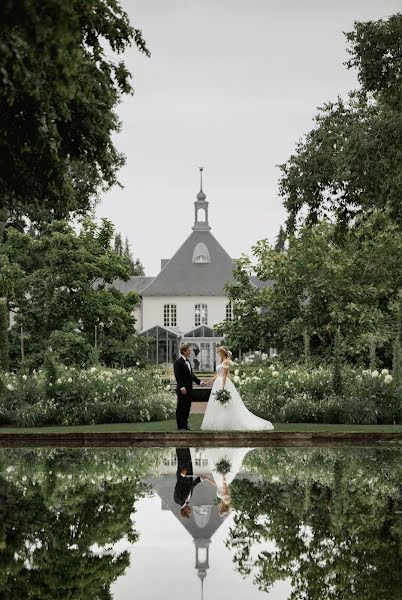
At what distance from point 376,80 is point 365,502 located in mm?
17542

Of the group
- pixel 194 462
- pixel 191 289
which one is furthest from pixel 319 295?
pixel 191 289

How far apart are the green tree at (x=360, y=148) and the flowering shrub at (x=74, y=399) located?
22.8 ft

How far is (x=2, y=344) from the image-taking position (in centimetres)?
3359

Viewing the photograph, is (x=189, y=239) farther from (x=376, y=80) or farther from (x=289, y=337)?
(x=376, y=80)

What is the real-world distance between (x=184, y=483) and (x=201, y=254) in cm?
7986

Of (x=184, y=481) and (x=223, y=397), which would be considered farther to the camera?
(x=223, y=397)

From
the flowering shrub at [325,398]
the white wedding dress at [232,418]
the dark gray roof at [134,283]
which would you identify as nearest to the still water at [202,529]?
the white wedding dress at [232,418]

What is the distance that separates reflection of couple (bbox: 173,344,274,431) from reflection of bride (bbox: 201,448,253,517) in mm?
1898

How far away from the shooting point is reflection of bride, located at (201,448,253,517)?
13.9 m

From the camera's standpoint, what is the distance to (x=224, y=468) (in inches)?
714

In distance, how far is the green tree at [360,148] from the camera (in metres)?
28.4

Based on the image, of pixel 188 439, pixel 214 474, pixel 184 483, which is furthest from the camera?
pixel 188 439

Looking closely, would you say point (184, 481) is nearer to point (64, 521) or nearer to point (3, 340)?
point (64, 521)

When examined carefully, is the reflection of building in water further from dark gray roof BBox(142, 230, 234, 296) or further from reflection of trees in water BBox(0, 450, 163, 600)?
dark gray roof BBox(142, 230, 234, 296)
